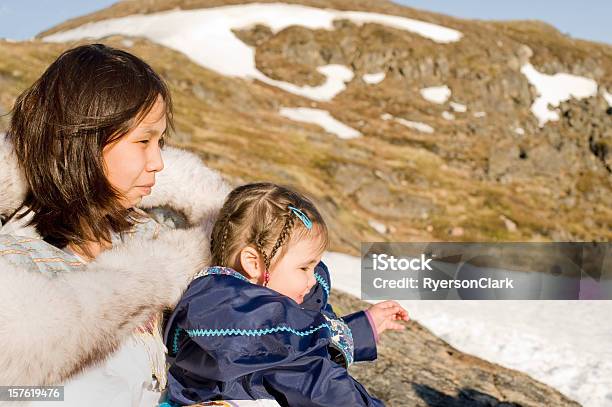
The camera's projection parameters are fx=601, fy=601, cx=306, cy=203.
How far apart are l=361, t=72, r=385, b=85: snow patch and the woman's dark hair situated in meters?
80.4

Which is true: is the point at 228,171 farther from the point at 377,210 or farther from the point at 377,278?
the point at 377,210

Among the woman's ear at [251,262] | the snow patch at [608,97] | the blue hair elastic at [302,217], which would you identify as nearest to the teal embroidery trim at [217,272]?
the woman's ear at [251,262]

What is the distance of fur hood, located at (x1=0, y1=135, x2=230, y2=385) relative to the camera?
96.7 inches

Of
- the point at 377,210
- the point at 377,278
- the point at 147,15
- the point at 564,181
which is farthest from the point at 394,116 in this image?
the point at 377,278

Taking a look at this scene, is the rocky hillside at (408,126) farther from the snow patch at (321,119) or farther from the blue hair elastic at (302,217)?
the blue hair elastic at (302,217)

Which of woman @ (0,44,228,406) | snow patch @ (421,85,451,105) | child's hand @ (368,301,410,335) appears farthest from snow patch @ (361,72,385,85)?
woman @ (0,44,228,406)

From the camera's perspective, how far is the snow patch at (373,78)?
8202 cm

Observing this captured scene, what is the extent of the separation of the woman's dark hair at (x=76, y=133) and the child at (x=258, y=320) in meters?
0.76

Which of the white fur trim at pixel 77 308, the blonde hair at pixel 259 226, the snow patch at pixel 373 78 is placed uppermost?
the white fur trim at pixel 77 308

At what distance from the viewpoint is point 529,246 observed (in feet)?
145

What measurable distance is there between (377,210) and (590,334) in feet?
93.5

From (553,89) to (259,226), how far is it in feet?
301

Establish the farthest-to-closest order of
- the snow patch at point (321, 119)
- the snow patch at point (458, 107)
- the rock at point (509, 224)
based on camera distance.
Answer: the snow patch at point (458, 107) < the snow patch at point (321, 119) < the rock at point (509, 224)

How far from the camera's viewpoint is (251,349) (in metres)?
3.47
